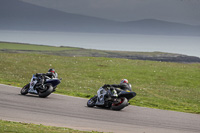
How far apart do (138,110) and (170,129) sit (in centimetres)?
490

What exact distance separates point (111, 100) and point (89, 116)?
8.28ft

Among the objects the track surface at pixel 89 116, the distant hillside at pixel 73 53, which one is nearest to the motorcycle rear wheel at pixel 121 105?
the track surface at pixel 89 116

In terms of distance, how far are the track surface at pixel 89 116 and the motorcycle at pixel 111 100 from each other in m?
0.41

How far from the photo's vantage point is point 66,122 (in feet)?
49.5

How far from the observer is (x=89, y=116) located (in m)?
16.9

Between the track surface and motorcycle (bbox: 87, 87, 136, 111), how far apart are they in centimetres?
41

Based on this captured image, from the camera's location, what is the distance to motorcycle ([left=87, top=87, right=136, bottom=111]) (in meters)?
18.6

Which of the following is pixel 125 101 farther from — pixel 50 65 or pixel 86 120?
pixel 50 65

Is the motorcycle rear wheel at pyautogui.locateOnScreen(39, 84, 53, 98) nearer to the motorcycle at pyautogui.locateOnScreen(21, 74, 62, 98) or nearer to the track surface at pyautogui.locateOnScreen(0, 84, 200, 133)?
the motorcycle at pyautogui.locateOnScreen(21, 74, 62, 98)

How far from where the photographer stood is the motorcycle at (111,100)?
1865 centimetres

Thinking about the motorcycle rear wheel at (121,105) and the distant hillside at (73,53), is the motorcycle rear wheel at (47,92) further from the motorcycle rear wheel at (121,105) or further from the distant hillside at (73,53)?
the distant hillside at (73,53)

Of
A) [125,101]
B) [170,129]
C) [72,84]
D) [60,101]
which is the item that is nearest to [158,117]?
[125,101]

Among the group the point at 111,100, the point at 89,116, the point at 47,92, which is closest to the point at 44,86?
the point at 47,92

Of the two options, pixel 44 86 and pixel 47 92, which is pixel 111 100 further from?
pixel 44 86
